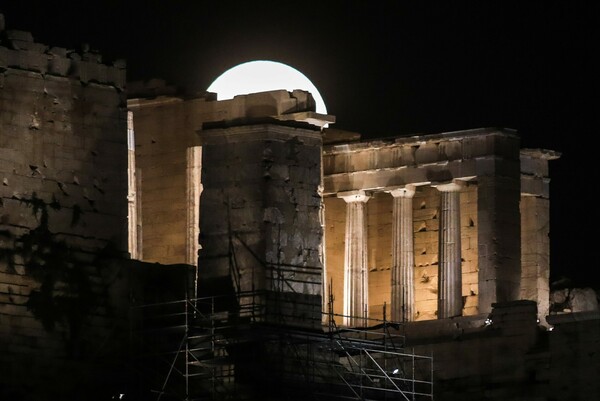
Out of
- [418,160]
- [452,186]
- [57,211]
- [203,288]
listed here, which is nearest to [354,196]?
[418,160]

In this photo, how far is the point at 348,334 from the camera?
86.4m

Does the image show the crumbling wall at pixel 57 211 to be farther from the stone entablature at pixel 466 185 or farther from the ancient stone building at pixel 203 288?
the stone entablature at pixel 466 185

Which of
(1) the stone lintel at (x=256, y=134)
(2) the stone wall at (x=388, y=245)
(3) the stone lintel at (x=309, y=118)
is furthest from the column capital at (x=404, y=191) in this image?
(1) the stone lintel at (x=256, y=134)

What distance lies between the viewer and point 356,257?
9550 centimetres

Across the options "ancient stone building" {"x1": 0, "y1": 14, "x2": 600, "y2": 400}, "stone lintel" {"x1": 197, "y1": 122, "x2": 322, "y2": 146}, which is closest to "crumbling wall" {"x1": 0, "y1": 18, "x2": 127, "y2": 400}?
"ancient stone building" {"x1": 0, "y1": 14, "x2": 600, "y2": 400}

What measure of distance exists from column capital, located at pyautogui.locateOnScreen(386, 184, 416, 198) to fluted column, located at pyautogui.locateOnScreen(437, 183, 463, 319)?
938 mm

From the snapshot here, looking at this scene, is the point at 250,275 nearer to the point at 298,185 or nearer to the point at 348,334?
the point at 298,185

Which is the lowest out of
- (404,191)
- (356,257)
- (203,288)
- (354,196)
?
(203,288)

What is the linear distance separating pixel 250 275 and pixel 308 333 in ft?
7.06

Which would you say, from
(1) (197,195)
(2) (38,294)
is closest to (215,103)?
(1) (197,195)

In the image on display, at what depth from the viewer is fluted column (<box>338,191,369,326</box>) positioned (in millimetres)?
94875

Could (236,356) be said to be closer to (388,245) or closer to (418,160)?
(418,160)

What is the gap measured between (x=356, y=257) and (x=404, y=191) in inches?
103

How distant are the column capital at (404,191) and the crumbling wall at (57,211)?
19543 millimetres
